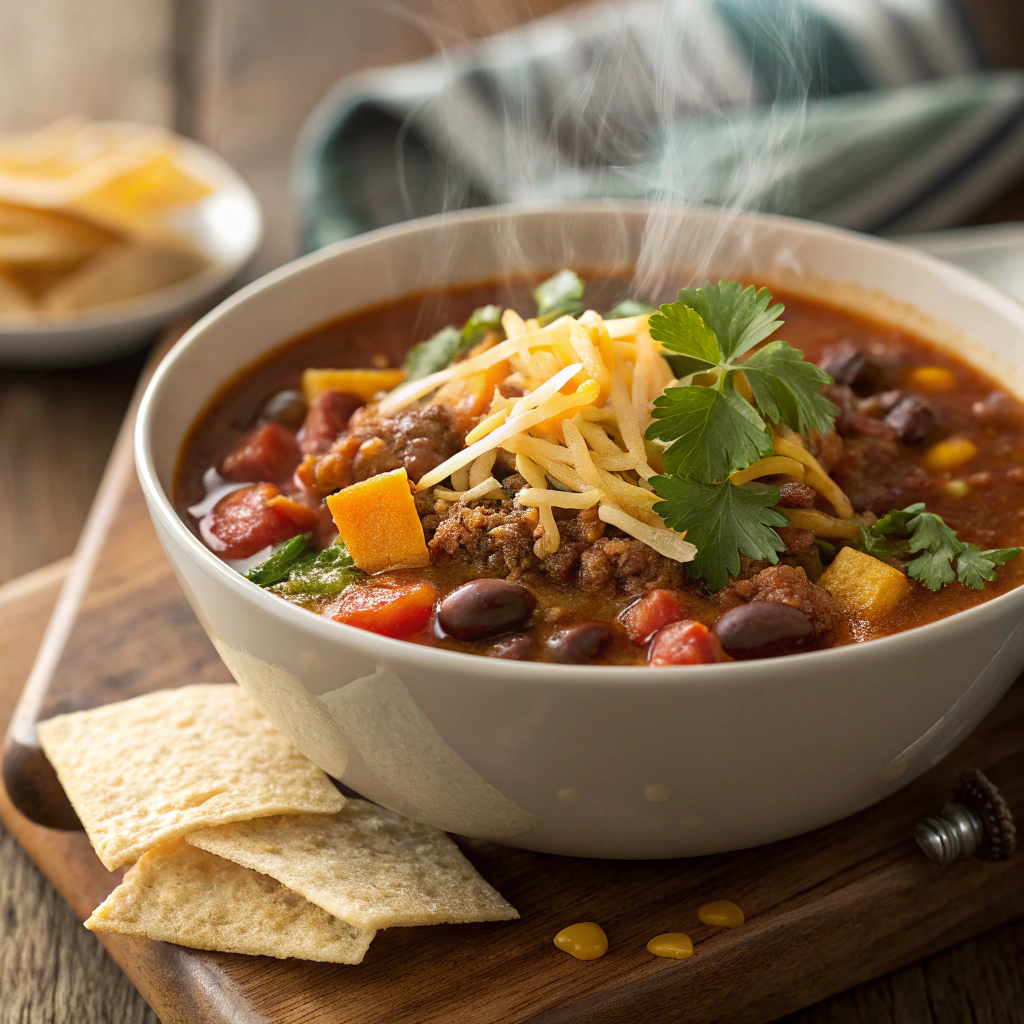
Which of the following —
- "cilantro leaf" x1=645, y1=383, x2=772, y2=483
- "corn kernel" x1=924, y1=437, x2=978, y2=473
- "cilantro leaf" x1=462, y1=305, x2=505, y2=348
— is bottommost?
"corn kernel" x1=924, y1=437, x2=978, y2=473

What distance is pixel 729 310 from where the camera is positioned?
9.68ft

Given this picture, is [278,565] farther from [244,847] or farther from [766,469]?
[766,469]

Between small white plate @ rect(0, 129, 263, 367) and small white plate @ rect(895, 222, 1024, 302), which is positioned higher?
small white plate @ rect(895, 222, 1024, 302)

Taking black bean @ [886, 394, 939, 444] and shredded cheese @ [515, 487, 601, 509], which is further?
black bean @ [886, 394, 939, 444]

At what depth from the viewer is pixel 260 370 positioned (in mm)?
3717

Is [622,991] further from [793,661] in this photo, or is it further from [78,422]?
[78,422]

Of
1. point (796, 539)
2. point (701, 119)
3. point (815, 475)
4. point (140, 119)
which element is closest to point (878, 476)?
point (815, 475)

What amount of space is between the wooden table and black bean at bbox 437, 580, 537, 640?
117 cm

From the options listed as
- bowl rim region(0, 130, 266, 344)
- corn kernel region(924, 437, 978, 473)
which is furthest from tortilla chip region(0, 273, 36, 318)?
corn kernel region(924, 437, 978, 473)

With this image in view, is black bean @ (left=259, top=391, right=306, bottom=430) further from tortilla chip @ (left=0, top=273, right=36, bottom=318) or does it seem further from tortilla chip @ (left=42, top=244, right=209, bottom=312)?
tortilla chip @ (left=0, top=273, right=36, bottom=318)

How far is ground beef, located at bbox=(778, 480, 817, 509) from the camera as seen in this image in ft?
9.24

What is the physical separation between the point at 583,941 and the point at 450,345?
1744 mm

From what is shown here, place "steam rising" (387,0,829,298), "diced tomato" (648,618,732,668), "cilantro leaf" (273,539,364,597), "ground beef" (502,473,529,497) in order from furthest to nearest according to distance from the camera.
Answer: "steam rising" (387,0,829,298), "ground beef" (502,473,529,497), "cilantro leaf" (273,539,364,597), "diced tomato" (648,618,732,668)

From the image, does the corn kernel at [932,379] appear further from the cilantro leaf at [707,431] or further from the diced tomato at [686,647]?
the diced tomato at [686,647]
